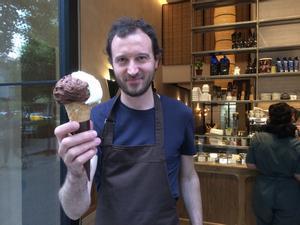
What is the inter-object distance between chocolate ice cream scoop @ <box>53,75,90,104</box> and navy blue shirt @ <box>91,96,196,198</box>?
0.98 feet

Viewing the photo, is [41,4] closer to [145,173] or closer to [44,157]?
[44,157]

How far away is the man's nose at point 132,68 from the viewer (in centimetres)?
114

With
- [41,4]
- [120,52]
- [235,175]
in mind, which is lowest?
[235,175]

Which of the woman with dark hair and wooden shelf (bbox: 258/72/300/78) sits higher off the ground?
wooden shelf (bbox: 258/72/300/78)

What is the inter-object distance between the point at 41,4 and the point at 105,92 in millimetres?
2390

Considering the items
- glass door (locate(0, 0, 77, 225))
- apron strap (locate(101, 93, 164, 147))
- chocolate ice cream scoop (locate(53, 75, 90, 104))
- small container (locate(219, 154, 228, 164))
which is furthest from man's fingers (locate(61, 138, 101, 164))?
small container (locate(219, 154, 228, 164))

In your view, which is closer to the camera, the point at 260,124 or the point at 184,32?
the point at 260,124

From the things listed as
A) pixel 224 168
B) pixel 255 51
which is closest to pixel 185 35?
pixel 255 51

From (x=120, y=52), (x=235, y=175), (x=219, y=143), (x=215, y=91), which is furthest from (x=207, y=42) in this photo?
(x=120, y=52)

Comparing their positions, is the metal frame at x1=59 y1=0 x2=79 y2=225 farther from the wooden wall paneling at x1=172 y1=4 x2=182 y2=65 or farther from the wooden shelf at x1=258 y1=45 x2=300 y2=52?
the wooden wall paneling at x1=172 y1=4 x2=182 y2=65

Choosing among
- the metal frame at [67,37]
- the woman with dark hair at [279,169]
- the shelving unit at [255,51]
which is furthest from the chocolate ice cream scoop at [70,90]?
the shelving unit at [255,51]

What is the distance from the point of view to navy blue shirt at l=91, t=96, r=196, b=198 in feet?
4.17

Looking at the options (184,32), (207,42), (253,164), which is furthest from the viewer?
(184,32)

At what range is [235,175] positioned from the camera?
3449mm
